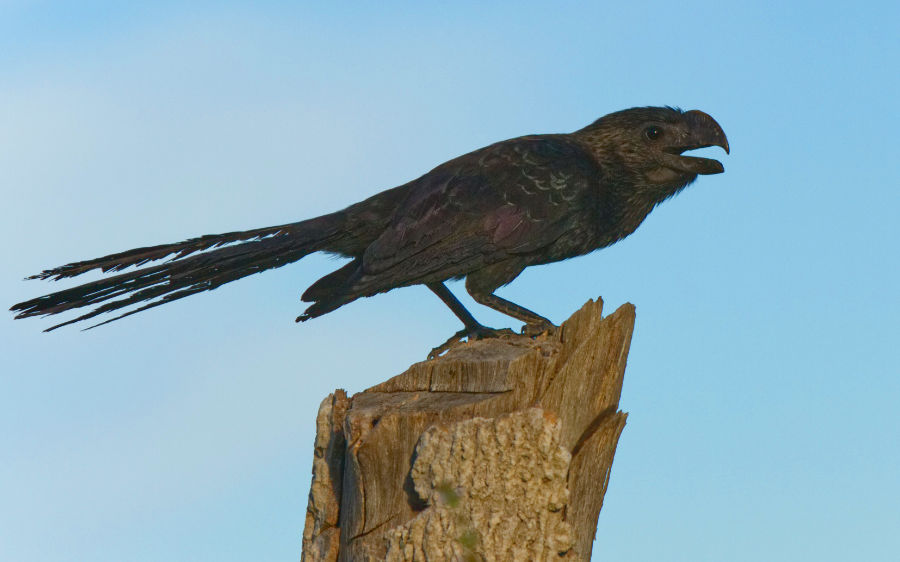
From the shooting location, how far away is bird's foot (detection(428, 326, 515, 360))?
17.3 feet

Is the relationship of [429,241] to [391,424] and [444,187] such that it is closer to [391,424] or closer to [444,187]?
[444,187]

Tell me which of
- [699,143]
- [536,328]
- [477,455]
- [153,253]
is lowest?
[477,455]

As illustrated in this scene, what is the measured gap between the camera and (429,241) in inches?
208

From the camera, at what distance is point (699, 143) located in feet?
19.6

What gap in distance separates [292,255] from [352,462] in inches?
80.9

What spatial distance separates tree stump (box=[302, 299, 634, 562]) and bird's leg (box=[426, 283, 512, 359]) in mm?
1235

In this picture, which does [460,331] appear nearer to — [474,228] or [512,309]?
[512,309]

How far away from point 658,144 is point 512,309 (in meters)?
1.62

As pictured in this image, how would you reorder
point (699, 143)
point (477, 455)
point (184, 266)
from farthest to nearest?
point (699, 143) < point (184, 266) < point (477, 455)

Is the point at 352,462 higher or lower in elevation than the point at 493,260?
lower

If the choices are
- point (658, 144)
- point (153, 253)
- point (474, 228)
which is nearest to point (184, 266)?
point (153, 253)

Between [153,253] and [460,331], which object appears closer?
[153,253]

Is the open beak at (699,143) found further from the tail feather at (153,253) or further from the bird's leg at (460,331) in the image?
the tail feather at (153,253)

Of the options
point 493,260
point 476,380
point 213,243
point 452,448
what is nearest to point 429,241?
point 493,260
